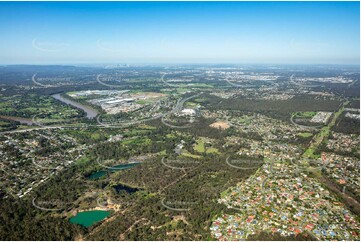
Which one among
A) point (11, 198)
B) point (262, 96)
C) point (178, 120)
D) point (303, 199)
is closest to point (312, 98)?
point (262, 96)

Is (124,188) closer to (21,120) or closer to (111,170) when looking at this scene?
(111,170)

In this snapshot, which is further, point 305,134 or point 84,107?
point 84,107

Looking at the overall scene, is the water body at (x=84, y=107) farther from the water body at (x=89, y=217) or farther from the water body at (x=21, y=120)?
the water body at (x=89, y=217)

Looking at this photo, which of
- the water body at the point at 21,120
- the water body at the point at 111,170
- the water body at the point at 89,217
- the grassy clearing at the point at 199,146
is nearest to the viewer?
the water body at the point at 89,217

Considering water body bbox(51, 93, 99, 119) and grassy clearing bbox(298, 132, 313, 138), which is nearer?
grassy clearing bbox(298, 132, 313, 138)

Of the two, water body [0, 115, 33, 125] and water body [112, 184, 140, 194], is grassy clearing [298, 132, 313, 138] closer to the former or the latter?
water body [112, 184, 140, 194]

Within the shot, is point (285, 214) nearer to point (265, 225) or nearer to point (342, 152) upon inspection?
point (265, 225)

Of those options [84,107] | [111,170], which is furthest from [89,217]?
[84,107]

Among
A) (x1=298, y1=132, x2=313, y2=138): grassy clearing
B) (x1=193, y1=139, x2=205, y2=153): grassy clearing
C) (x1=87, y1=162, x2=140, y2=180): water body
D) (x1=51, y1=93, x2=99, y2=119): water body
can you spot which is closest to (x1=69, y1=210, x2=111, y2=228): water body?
(x1=87, y1=162, x2=140, y2=180): water body

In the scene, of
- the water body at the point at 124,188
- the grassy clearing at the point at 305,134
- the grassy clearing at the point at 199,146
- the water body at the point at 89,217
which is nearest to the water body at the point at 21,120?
the grassy clearing at the point at 199,146
